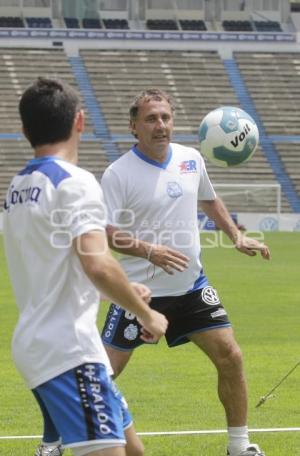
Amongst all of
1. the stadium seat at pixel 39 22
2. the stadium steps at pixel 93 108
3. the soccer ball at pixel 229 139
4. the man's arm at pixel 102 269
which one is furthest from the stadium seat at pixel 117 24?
the man's arm at pixel 102 269

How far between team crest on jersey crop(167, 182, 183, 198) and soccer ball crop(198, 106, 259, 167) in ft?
6.73

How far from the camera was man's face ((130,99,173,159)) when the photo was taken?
7719 mm

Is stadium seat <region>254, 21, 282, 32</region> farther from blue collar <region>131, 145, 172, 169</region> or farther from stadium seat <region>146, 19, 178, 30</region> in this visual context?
blue collar <region>131, 145, 172, 169</region>

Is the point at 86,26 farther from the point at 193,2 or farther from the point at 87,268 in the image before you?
the point at 87,268

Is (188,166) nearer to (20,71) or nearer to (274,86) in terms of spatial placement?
(20,71)

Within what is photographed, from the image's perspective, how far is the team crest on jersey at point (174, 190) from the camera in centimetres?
762

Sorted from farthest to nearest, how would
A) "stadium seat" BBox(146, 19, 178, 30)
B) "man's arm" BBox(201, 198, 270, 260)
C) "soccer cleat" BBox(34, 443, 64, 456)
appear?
"stadium seat" BBox(146, 19, 178, 30) < "man's arm" BBox(201, 198, 270, 260) < "soccer cleat" BBox(34, 443, 64, 456)

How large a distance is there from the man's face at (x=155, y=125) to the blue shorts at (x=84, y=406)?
10.4 feet

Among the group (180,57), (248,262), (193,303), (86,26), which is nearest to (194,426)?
(193,303)

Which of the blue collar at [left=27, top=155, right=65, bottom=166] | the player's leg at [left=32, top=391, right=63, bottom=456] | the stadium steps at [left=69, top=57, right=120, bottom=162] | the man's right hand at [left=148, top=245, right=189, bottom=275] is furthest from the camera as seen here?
the stadium steps at [left=69, top=57, right=120, bottom=162]

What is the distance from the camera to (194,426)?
870 cm

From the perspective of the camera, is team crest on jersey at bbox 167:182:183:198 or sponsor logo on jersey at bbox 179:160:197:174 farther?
sponsor logo on jersey at bbox 179:160:197:174

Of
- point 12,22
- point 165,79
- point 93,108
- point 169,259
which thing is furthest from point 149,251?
point 12,22

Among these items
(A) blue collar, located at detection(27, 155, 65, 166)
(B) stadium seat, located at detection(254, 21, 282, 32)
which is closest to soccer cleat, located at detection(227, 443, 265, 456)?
(A) blue collar, located at detection(27, 155, 65, 166)
